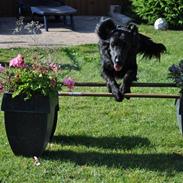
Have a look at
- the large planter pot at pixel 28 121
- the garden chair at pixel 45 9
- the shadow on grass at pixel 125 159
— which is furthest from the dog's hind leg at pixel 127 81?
the garden chair at pixel 45 9

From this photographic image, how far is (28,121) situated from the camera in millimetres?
5363

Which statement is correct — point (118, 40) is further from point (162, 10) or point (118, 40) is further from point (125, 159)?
point (162, 10)

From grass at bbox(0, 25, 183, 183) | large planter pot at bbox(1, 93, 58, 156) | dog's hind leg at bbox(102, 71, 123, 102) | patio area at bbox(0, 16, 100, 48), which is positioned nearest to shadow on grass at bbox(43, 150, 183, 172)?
grass at bbox(0, 25, 183, 183)

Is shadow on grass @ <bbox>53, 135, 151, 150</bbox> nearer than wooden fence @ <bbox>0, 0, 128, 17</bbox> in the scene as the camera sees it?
Yes

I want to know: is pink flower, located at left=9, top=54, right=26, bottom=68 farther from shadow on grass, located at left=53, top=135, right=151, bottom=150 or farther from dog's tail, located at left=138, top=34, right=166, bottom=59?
dog's tail, located at left=138, top=34, right=166, bottom=59

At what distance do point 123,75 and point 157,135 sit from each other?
824 mm

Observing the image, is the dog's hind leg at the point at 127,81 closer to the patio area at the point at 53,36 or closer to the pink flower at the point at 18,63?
the pink flower at the point at 18,63

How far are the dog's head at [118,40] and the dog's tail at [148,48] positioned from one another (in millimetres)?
308

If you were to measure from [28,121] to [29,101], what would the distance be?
21cm

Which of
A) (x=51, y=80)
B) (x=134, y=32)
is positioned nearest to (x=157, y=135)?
(x=134, y=32)

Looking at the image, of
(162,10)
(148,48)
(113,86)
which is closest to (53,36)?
(162,10)

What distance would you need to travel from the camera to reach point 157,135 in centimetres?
634

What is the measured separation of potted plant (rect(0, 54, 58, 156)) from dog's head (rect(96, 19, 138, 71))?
75 centimetres

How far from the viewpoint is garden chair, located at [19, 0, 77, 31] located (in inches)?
592
